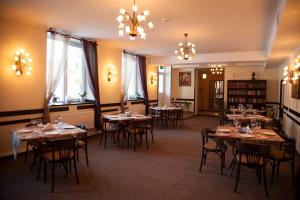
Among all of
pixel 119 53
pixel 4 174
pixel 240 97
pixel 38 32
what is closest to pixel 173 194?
pixel 4 174

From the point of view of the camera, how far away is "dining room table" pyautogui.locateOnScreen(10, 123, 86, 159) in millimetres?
3747

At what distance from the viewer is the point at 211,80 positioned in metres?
15.2

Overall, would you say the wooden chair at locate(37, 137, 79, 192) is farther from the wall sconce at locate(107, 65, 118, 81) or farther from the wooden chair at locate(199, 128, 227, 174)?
the wall sconce at locate(107, 65, 118, 81)

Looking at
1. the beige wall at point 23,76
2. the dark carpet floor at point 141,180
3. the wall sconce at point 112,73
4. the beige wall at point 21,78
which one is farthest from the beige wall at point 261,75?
the beige wall at point 23,76

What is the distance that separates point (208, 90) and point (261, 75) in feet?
13.3

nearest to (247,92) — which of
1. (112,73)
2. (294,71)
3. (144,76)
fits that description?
(144,76)

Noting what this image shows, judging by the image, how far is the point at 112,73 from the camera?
8.38 metres

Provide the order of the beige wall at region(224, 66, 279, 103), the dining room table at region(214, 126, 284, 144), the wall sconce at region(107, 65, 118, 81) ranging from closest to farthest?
1. the dining room table at region(214, 126, 284, 144)
2. the wall sconce at region(107, 65, 118, 81)
3. the beige wall at region(224, 66, 279, 103)

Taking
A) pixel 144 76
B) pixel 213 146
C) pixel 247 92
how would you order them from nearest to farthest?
pixel 213 146, pixel 144 76, pixel 247 92

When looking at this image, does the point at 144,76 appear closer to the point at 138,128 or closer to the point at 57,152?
the point at 138,128

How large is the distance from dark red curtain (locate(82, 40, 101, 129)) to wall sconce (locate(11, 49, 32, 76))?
6.36ft

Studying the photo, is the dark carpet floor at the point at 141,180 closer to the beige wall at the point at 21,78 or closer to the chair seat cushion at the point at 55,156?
the chair seat cushion at the point at 55,156

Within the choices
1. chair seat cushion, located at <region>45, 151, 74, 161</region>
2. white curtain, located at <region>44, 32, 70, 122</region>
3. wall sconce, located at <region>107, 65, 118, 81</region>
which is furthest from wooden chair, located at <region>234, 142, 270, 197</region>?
wall sconce, located at <region>107, 65, 118, 81</region>

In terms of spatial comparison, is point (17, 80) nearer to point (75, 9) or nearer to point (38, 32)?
point (38, 32)
